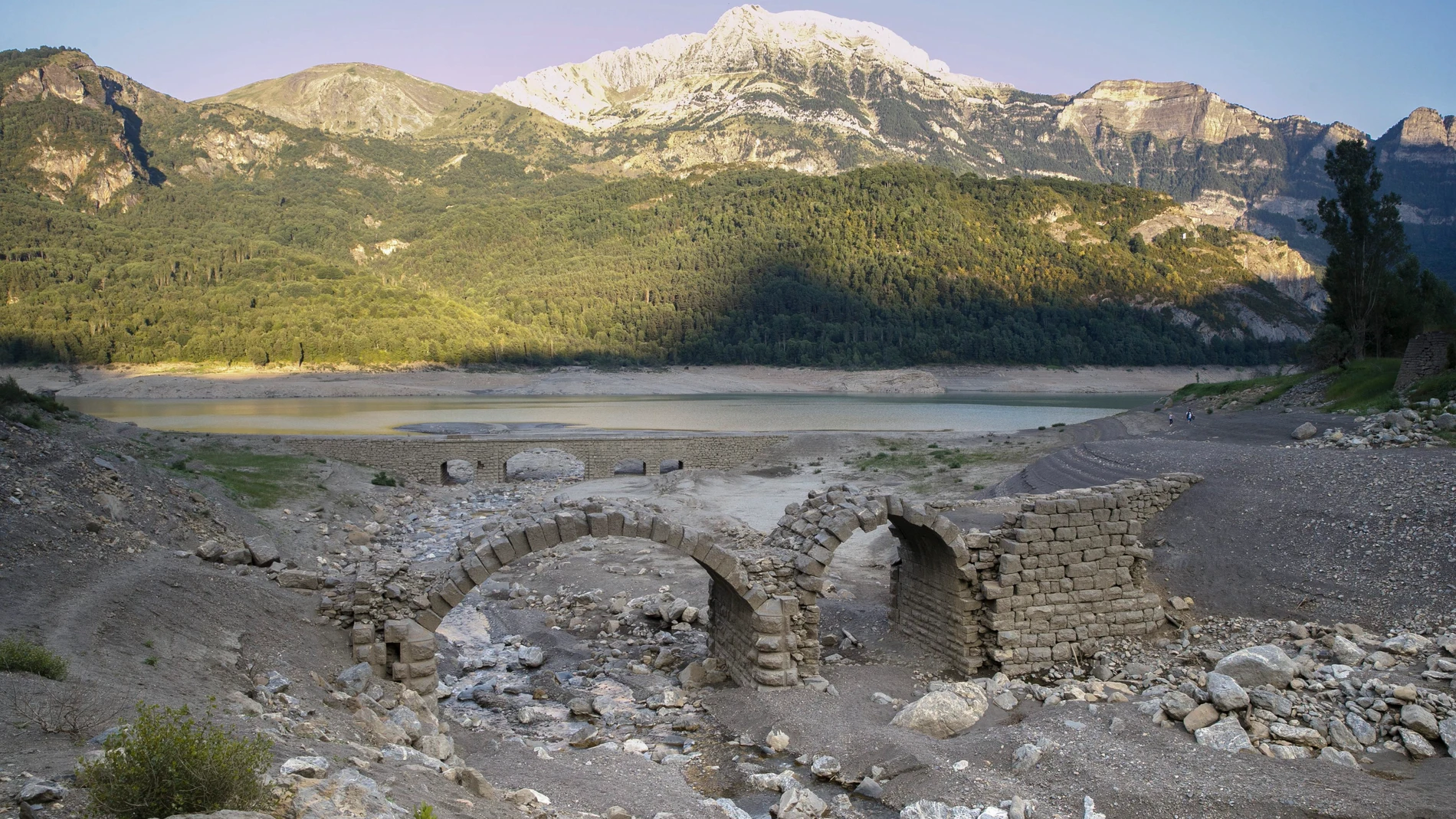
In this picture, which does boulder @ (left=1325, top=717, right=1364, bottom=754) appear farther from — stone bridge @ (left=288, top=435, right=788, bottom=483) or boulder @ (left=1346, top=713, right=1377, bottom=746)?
stone bridge @ (left=288, top=435, right=788, bottom=483)

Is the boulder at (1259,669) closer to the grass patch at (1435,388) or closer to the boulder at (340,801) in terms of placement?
the boulder at (340,801)

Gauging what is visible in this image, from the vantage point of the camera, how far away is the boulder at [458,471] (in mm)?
37147

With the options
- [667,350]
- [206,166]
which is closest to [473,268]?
[667,350]

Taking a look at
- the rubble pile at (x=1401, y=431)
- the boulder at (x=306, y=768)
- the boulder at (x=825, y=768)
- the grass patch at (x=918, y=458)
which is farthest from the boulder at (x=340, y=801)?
the grass patch at (x=918, y=458)

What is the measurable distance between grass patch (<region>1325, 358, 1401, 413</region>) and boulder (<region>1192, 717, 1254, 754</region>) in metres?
17.5

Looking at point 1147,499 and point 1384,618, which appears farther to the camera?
point 1147,499

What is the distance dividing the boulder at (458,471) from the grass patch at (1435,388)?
31497mm

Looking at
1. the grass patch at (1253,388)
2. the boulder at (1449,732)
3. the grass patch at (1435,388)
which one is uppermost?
the grass patch at (1435,388)

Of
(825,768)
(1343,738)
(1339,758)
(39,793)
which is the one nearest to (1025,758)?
(825,768)

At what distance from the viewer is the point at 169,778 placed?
166 inches

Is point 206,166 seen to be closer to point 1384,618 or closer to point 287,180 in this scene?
point 287,180

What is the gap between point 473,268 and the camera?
15338 cm

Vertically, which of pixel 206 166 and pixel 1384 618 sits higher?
pixel 206 166

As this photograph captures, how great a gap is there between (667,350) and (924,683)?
103164 mm
